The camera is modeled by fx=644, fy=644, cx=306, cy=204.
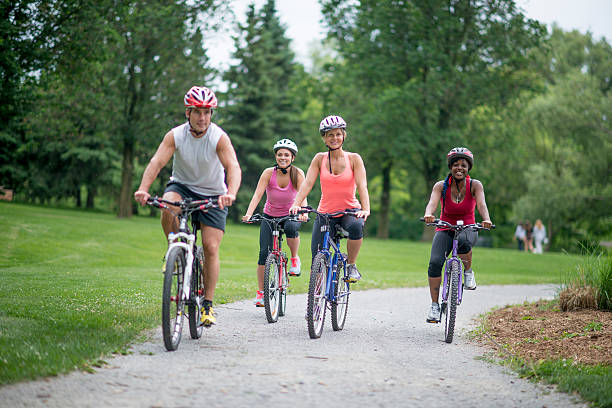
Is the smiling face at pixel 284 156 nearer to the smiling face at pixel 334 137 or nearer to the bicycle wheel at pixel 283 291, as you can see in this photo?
the smiling face at pixel 334 137

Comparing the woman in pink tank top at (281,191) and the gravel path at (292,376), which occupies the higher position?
the woman in pink tank top at (281,191)

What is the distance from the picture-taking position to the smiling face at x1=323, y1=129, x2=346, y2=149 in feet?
24.0

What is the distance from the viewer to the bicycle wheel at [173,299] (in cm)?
527

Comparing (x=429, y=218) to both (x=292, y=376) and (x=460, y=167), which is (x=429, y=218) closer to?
(x=460, y=167)

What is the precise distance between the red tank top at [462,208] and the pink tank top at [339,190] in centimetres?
112

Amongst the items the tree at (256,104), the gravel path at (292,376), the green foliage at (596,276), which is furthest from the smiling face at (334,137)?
the tree at (256,104)

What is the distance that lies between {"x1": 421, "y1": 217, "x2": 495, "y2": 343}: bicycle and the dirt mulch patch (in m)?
0.58

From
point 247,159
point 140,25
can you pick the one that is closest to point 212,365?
point 140,25

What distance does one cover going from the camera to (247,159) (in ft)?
151

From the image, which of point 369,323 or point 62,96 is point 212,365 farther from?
point 62,96

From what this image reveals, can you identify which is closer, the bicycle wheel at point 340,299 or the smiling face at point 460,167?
the bicycle wheel at point 340,299

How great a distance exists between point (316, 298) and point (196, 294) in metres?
1.39

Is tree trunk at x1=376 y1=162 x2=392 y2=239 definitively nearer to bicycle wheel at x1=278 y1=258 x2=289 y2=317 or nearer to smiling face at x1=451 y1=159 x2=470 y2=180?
bicycle wheel at x1=278 y1=258 x2=289 y2=317

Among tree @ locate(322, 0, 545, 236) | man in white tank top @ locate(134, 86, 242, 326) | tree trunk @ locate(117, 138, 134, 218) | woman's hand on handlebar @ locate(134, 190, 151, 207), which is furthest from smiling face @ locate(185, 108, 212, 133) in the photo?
tree @ locate(322, 0, 545, 236)
